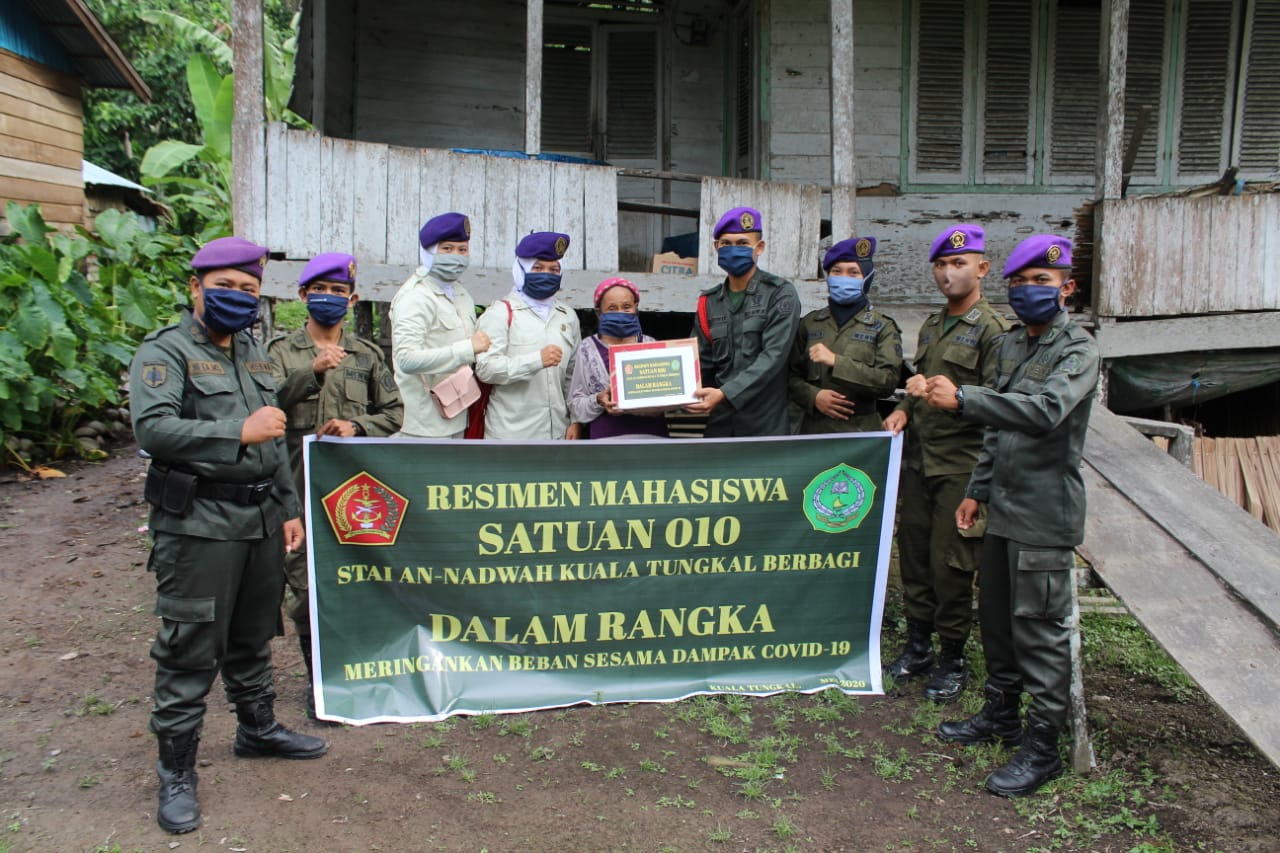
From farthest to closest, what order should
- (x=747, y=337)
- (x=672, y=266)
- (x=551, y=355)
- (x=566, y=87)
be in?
(x=566, y=87) → (x=672, y=266) → (x=747, y=337) → (x=551, y=355)

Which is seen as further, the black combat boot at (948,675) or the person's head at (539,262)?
the person's head at (539,262)

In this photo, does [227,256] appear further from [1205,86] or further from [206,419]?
[1205,86]

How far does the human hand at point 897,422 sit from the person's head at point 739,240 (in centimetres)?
104

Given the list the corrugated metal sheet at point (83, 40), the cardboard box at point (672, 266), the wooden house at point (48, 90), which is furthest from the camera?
the corrugated metal sheet at point (83, 40)

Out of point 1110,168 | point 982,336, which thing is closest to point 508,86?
point 1110,168

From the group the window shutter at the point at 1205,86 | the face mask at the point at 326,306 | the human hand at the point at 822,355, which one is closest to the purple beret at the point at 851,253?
the human hand at the point at 822,355

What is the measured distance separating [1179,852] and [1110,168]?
5.31 meters

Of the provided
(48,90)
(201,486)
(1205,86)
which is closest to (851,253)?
(201,486)

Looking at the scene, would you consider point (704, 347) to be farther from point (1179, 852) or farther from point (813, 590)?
point (1179, 852)

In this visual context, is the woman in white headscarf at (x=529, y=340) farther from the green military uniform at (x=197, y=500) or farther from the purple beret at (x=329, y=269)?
the green military uniform at (x=197, y=500)

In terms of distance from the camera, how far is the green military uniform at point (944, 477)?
4.21m

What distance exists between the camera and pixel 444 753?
381cm

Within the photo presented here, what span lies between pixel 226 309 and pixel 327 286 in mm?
883

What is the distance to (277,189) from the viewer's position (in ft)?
20.3
